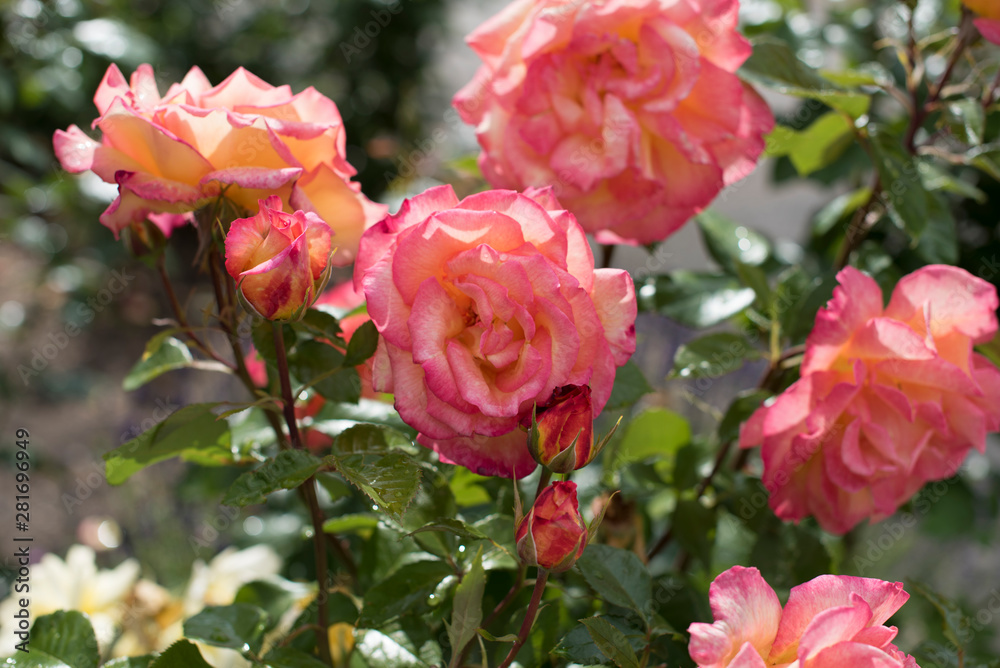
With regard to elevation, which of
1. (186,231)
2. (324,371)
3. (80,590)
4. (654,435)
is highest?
(324,371)

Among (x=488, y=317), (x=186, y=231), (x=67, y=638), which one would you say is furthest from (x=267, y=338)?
(x=186, y=231)

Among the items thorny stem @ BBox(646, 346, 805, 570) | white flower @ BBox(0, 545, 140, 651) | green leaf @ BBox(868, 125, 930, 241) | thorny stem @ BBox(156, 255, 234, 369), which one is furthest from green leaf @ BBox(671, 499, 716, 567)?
white flower @ BBox(0, 545, 140, 651)

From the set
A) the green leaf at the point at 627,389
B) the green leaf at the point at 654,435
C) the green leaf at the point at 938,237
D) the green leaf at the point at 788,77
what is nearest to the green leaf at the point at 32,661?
the green leaf at the point at 627,389

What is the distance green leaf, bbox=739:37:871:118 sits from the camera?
21.9 inches

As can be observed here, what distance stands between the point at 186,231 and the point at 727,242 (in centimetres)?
276

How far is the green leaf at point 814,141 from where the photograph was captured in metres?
0.66

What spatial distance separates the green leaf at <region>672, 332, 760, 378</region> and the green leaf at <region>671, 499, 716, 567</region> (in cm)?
11

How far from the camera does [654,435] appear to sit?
27.9 inches

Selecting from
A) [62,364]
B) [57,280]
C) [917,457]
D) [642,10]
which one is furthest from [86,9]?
[62,364]

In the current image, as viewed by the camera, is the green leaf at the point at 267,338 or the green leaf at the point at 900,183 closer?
the green leaf at the point at 267,338

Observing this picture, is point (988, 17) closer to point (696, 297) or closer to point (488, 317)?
point (696, 297)

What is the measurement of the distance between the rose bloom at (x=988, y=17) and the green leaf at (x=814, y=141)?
0.13 meters

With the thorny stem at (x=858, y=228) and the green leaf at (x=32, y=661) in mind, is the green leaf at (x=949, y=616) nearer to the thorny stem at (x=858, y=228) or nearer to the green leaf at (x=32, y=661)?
the thorny stem at (x=858, y=228)

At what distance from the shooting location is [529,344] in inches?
14.2
